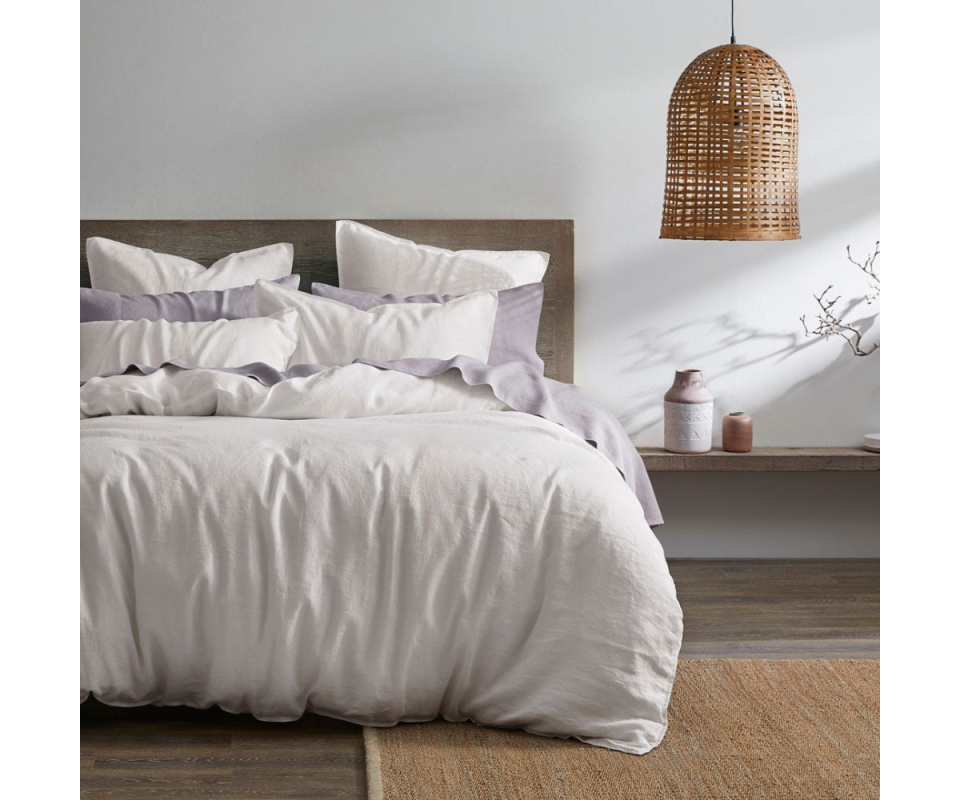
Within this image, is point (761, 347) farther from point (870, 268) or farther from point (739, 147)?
point (739, 147)

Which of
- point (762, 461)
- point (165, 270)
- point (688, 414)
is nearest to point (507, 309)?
point (688, 414)

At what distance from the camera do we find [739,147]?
3.10 metres

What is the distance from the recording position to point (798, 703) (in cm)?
241

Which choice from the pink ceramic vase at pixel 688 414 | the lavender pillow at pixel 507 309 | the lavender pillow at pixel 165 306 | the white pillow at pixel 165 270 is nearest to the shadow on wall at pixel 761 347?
the pink ceramic vase at pixel 688 414

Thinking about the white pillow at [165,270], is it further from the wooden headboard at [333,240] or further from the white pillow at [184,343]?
the white pillow at [184,343]

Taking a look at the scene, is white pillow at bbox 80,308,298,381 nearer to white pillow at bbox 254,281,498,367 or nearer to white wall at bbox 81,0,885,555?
white pillow at bbox 254,281,498,367

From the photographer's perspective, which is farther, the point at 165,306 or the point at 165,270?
the point at 165,270

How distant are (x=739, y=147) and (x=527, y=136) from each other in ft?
3.02

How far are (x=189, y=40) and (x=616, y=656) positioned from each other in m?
2.80

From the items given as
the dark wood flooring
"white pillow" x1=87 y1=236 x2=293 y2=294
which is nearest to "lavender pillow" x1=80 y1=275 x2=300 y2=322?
"white pillow" x1=87 y1=236 x2=293 y2=294

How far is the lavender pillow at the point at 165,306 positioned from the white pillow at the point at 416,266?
43 cm

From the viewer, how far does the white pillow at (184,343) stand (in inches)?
116
